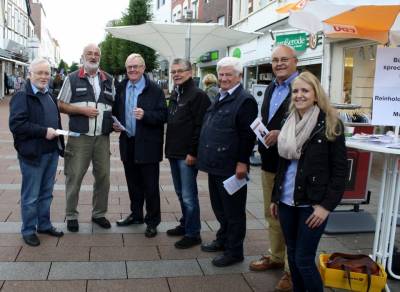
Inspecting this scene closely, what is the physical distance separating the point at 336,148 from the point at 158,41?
413 inches

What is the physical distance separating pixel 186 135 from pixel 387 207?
1.99m

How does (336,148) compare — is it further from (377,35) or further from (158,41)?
(158,41)

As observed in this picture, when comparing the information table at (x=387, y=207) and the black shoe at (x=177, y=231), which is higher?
the information table at (x=387, y=207)

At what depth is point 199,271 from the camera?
14.4 ft

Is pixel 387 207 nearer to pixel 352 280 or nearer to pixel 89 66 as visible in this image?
pixel 352 280

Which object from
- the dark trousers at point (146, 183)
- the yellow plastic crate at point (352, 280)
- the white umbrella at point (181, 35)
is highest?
the white umbrella at point (181, 35)

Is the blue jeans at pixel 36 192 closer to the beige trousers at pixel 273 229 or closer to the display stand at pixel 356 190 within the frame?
the beige trousers at pixel 273 229

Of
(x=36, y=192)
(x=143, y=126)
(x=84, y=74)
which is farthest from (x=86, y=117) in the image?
(x=36, y=192)

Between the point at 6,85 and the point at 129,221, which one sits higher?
the point at 6,85

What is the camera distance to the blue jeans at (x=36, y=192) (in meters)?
4.83

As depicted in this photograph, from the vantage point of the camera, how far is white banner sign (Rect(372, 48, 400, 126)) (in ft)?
13.8

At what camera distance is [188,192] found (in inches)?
195

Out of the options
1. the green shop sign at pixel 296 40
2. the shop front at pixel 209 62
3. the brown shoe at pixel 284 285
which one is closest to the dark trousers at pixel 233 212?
the brown shoe at pixel 284 285

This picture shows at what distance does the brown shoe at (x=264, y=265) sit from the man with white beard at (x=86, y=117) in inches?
82.2
